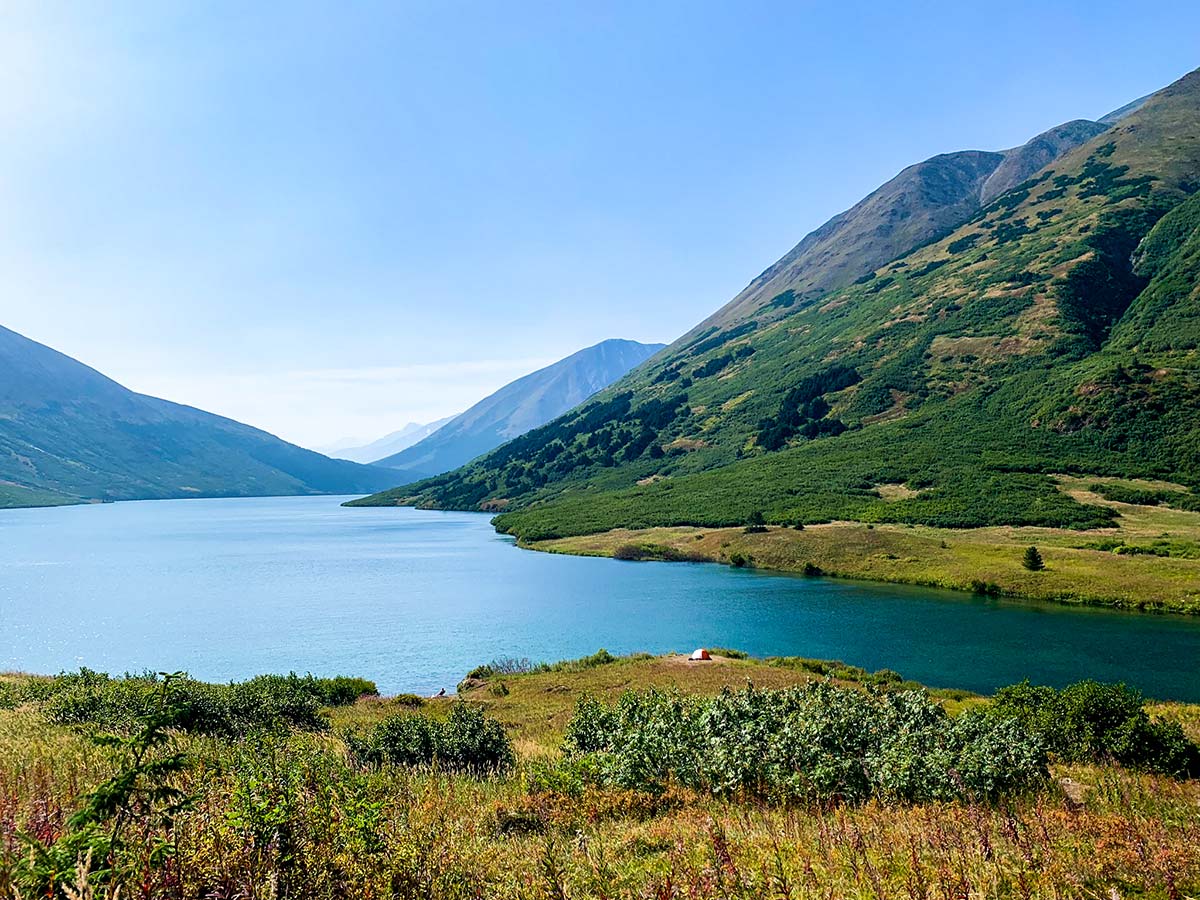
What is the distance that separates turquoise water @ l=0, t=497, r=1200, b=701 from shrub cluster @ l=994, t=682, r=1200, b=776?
2813 centimetres

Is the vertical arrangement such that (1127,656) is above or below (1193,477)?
below

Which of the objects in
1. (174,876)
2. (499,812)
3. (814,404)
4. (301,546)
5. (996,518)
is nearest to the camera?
(174,876)

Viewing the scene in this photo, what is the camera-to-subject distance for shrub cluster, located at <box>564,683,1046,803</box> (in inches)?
524

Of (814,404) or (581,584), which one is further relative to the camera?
(814,404)

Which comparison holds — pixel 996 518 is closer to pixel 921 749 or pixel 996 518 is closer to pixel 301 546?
pixel 921 749

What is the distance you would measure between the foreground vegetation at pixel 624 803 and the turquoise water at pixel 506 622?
3111 cm

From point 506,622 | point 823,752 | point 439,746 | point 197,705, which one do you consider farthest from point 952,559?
point 197,705

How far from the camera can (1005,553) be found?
8844 centimetres

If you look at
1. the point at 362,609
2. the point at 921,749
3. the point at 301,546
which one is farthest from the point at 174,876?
the point at 301,546

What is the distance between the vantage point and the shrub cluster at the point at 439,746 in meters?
18.7

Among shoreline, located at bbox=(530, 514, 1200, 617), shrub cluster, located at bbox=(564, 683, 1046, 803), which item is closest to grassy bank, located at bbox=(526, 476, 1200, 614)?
shoreline, located at bbox=(530, 514, 1200, 617)

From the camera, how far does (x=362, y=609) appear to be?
260 ft

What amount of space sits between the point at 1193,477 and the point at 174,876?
150m

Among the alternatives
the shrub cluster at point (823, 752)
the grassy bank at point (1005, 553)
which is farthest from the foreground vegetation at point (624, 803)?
the grassy bank at point (1005, 553)
